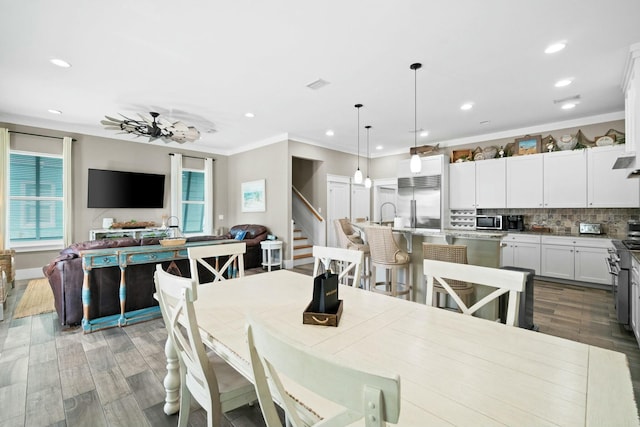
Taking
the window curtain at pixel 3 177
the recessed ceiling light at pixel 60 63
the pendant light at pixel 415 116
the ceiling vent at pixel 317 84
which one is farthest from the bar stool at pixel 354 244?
the window curtain at pixel 3 177

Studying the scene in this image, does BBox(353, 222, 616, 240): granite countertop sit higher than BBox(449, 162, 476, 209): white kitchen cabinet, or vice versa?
BBox(449, 162, 476, 209): white kitchen cabinet

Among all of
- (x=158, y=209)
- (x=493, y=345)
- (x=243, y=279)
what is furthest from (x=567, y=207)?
(x=158, y=209)

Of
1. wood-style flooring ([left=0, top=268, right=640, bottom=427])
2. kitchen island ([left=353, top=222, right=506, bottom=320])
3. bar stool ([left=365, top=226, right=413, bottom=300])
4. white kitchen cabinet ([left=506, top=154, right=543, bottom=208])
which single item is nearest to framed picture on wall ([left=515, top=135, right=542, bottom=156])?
white kitchen cabinet ([left=506, top=154, right=543, bottom=208])

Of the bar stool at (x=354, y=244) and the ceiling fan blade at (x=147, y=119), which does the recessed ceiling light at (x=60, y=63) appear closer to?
the ceiling fan blade at (x=147, y=119)

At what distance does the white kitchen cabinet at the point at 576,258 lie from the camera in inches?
177

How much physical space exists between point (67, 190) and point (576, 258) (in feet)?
30.6

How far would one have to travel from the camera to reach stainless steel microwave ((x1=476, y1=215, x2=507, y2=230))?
220 inches

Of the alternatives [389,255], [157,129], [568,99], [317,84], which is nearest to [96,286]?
[157,129]

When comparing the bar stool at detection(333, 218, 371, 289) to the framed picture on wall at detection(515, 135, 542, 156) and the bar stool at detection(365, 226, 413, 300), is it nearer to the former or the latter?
the bar stool at detection(365, 226, 413, 300)

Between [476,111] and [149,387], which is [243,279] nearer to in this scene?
[149,387]

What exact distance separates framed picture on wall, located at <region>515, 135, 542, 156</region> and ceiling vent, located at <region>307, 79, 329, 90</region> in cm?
428

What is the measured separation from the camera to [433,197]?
637cm

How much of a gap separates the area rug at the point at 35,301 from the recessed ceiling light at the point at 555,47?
6.56 m

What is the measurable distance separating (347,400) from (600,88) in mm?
5455
